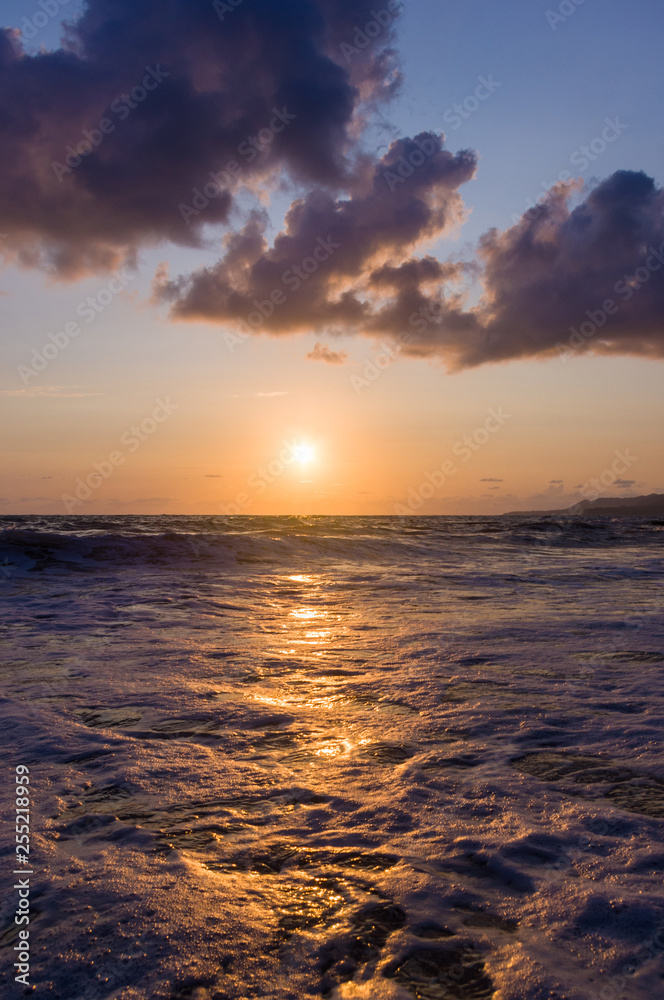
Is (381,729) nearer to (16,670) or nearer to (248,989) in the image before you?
(248,989)

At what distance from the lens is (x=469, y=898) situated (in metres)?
2.08

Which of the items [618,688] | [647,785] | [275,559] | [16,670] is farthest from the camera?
[275,559]

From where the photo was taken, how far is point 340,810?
8.91 ft

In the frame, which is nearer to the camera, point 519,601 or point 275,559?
point 519,601

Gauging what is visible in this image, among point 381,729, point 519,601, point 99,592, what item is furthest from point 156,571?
point 381,729

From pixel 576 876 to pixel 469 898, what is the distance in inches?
17.4

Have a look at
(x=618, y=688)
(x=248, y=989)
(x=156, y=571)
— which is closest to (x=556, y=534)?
(x=156, y=571)

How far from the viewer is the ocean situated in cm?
179

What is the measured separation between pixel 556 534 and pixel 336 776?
27.2 metres

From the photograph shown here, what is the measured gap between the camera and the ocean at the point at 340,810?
1.79 metres

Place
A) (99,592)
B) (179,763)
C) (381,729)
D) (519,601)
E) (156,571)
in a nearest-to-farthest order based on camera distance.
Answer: (179,763) → (381,729) → (519,601) → (99,592) → (156,571)

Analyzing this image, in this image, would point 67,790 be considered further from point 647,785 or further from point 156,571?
point 156,571

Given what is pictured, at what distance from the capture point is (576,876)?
220 centimetres

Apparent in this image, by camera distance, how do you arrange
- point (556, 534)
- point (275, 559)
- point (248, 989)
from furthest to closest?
1. point (556, 534)
2. point (275, 559)
3. point (248, 989)
